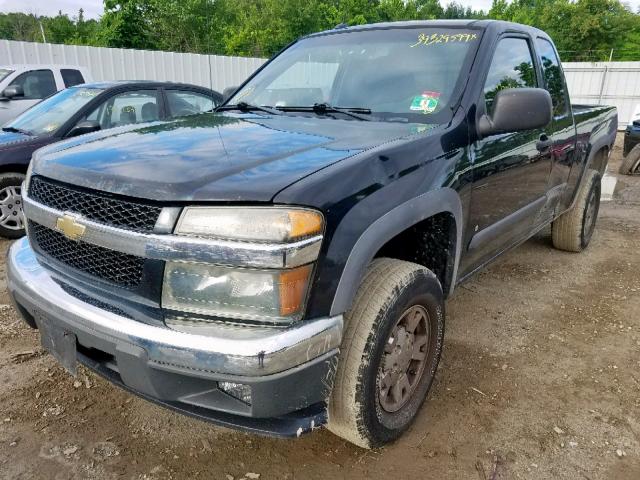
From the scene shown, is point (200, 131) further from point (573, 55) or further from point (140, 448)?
point (573, 55)

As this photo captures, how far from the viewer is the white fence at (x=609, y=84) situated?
18.4 metres

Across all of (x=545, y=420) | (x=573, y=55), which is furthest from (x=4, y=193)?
(x=573, y=55)

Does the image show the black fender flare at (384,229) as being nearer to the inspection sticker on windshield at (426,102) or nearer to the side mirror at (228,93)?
the inspection sticker on windshield at (426,102)

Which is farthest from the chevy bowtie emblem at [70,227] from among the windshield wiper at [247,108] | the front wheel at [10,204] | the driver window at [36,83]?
the driver window at [36,83]

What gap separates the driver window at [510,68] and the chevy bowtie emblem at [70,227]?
208 cm

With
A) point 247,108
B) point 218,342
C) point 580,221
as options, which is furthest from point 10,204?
point 580,221

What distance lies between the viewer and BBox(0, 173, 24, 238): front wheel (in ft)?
17.1

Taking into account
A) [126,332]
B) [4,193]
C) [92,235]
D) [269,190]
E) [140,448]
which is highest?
[269,190]

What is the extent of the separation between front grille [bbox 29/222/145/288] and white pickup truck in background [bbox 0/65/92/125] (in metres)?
6.84

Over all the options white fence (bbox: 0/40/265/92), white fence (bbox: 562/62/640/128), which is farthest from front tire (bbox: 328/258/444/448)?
white fence (bbox: 562/62/640/128)

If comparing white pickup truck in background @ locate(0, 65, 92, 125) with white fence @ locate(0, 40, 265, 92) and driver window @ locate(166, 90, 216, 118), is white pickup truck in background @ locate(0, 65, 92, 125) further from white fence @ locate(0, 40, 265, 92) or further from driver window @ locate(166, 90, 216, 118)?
white fence @ locate(0, 40, 265, 92)

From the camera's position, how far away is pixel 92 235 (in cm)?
187

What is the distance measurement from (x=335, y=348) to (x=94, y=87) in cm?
542

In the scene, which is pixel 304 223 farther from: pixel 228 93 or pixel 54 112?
pixel 54 112
